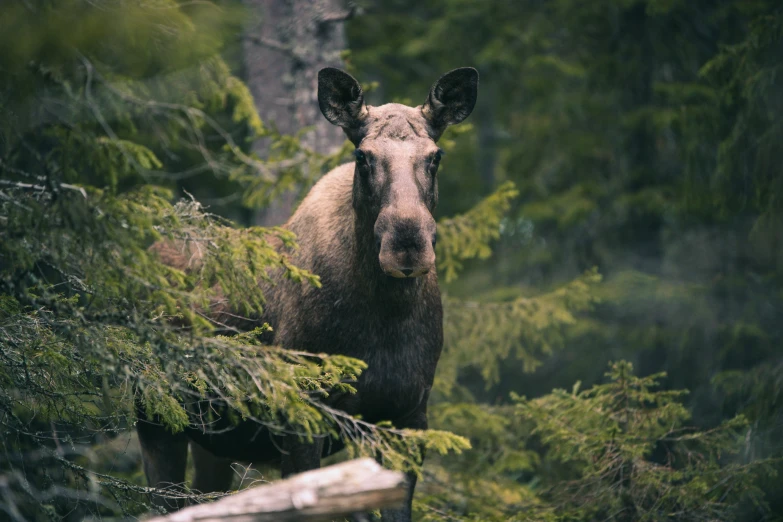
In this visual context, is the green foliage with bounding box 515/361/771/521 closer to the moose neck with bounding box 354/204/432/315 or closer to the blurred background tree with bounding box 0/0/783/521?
the blurred background tree with bounding box 0/0/783/521

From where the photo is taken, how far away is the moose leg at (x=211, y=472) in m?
7.76

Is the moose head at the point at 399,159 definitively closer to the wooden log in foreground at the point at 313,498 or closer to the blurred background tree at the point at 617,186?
the wooden log in foreground at the point at 313,498

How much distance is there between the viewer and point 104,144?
19.4ft

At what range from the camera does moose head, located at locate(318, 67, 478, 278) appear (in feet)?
15.9

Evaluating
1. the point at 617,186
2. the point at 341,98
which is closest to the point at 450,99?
the point at 341,98

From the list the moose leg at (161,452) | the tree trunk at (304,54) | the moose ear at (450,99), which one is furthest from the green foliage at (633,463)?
the tree trunk at (304,54)

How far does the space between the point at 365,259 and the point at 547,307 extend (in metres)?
4.03

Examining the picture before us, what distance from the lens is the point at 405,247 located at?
15.8 feet

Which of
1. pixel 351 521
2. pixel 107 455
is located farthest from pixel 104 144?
pixel 107 455

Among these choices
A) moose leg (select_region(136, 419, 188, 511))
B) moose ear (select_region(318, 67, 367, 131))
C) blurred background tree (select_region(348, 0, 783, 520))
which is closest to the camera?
moose ear (select_region(318, 67, 367, 131))

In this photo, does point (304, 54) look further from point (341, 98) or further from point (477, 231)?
point (341, 98)

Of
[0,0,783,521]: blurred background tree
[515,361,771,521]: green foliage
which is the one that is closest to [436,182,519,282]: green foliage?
[0,0,783,521]: blurred background tree

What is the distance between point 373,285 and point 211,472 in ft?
11.0

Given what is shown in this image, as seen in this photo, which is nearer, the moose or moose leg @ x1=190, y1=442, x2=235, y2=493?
the moose
